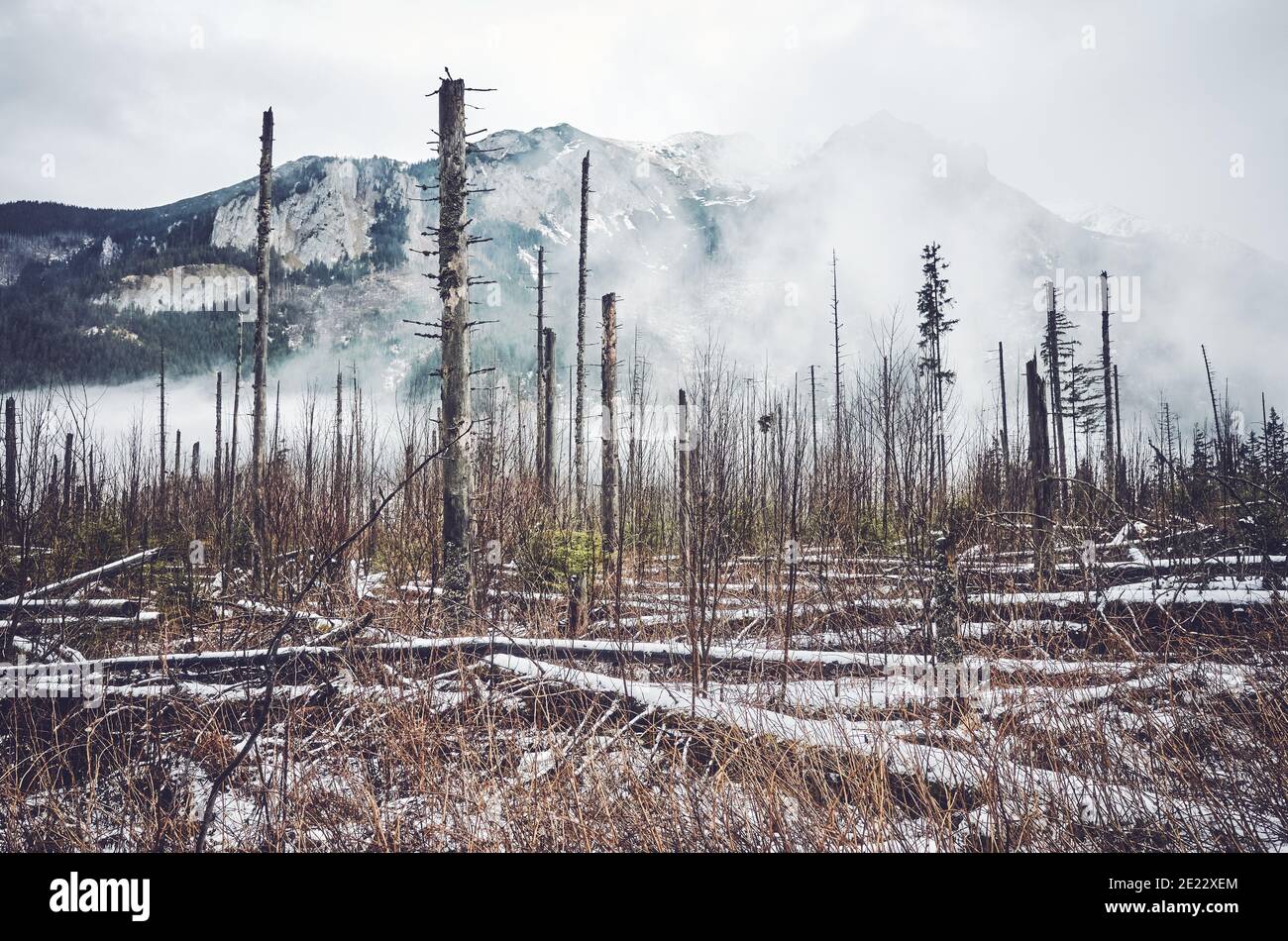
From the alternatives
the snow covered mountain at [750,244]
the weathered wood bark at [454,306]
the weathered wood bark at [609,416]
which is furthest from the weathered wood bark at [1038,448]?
the snow covered mountain at [750,244]

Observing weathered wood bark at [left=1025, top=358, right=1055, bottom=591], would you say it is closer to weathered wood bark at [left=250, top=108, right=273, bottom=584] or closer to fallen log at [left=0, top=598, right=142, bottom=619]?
fallen log at [left=0, top=598, right=142, bottom=619]

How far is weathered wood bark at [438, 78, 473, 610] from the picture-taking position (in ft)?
18.1

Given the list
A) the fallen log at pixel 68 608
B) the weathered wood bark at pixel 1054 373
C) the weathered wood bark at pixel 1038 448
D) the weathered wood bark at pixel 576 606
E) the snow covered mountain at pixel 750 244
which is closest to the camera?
the fallen log at pixel 68 608

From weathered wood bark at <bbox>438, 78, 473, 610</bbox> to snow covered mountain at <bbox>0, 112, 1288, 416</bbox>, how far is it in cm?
Result: 7431

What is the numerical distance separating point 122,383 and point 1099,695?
19243mm

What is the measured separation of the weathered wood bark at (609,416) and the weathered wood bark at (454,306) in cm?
409

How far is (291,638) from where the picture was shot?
3.80m

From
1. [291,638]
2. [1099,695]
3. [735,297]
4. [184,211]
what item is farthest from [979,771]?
[735,297]

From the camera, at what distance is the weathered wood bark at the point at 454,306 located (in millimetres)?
5512

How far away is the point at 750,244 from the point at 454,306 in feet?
499

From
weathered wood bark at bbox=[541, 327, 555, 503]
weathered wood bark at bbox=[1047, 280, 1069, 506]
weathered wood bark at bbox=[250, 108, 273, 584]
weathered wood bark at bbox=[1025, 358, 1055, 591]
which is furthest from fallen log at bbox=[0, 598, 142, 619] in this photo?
weathered wood bark at bbox=[1047, 280, 1069, 506]

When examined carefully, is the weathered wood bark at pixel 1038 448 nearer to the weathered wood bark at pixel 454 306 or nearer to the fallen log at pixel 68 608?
the weathered wood bark at pixel 454 306
